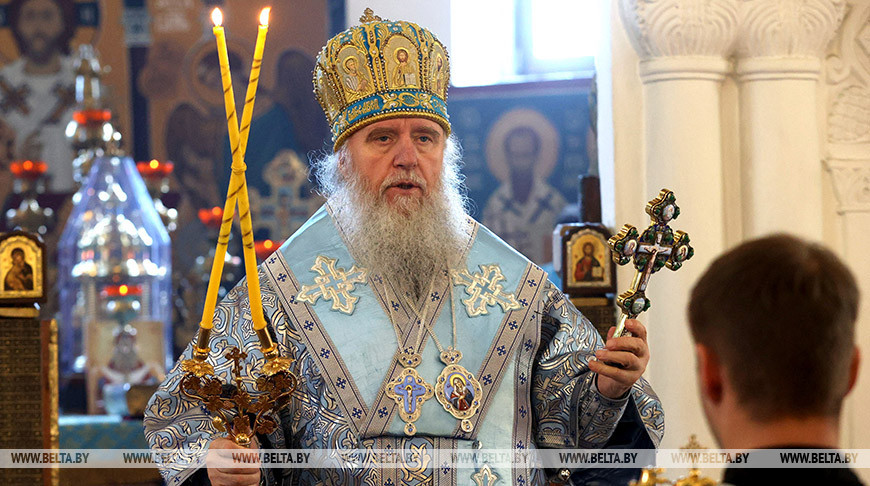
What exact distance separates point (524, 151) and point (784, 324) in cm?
807

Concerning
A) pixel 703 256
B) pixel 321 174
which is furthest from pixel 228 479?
pixel 703 256

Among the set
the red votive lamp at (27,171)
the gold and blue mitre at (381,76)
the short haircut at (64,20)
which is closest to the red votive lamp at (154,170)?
the red votive lamp at (27,171)

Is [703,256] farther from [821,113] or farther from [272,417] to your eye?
A: [272,417]

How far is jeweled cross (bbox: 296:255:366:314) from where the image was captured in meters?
3.42

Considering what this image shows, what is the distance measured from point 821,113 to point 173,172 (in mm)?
5800

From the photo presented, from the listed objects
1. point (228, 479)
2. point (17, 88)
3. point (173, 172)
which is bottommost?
point (228, 479)

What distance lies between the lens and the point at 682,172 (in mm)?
4551

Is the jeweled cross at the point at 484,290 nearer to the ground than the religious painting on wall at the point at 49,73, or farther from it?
nearer to the ground

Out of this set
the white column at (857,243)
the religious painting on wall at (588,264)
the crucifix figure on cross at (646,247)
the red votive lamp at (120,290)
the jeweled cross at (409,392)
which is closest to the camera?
the crucifix figure on cross at (646,247)

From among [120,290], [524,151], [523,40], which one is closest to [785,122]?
[120,290]

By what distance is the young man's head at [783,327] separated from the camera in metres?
1.57

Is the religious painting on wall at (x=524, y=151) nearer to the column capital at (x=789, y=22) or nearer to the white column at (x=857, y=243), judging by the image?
the white column at (x=857, y=243)

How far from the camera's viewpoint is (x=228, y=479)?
2.76 m

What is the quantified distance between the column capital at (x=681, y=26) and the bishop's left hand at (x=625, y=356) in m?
1.89
